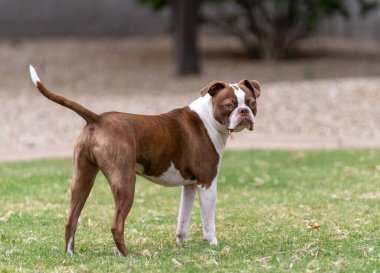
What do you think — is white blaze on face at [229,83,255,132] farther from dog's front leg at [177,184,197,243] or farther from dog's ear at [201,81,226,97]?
dog's front leg at [177,184,197,243]

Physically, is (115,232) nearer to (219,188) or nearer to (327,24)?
(219,188)

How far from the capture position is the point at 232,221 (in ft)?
28.4

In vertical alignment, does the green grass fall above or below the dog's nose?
below

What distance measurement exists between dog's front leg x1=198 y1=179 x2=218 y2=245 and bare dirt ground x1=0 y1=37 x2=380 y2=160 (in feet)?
26.7

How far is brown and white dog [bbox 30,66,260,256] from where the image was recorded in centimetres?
639

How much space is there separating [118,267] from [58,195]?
14.5 ft

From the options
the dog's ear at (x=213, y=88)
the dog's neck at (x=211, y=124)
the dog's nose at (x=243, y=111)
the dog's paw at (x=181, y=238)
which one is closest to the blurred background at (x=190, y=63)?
the dog's paw at (x=181, y=238)

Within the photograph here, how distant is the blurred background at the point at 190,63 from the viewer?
17469mm

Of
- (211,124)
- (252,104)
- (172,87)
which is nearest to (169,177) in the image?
(211,124)

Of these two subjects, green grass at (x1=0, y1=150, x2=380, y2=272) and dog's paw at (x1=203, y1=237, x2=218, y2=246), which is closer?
green grass at (x1=0, y1=150, x2=380, y2=272)

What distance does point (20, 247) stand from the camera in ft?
23.6

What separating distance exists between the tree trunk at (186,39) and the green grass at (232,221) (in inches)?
389

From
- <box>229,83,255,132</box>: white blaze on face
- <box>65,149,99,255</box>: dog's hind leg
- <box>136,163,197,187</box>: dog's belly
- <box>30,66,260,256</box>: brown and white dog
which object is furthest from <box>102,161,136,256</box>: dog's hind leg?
<box>229,83,255,132</box>: white blaze on face

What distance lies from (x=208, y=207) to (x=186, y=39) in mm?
16853
